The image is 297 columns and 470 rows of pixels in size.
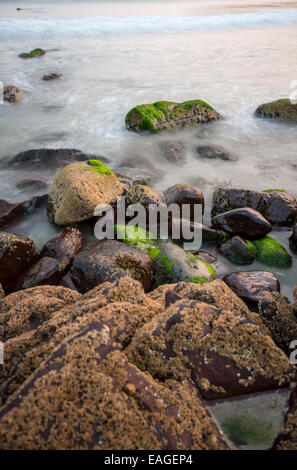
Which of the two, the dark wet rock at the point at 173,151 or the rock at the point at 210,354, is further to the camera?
the dark wet rock at the point at 173,151

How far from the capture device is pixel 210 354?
6.07 ft

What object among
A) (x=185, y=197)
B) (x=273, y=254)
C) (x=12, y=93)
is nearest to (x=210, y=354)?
(x=273, y=254)

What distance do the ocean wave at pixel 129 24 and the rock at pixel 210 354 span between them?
22007 mm

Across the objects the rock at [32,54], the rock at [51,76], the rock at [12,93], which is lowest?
the rock at [12,93]

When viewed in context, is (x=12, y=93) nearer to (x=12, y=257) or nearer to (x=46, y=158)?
(x=46, y=158)

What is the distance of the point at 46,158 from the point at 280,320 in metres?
5.55

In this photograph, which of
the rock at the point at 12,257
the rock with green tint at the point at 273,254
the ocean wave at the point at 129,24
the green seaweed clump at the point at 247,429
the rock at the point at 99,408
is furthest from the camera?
the ocean wave at the point at 129,24

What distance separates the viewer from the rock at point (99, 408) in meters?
1.43

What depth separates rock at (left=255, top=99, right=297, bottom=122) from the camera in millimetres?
8633

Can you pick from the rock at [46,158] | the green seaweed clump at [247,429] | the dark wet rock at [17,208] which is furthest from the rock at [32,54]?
the green seaweed clump at [247,429]

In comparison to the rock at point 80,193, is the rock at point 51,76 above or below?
above

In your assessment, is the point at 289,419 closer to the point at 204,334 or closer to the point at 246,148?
the point at 204,334

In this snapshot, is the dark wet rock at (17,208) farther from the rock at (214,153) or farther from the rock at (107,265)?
the rock at (214,153)

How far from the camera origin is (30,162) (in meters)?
6.58
